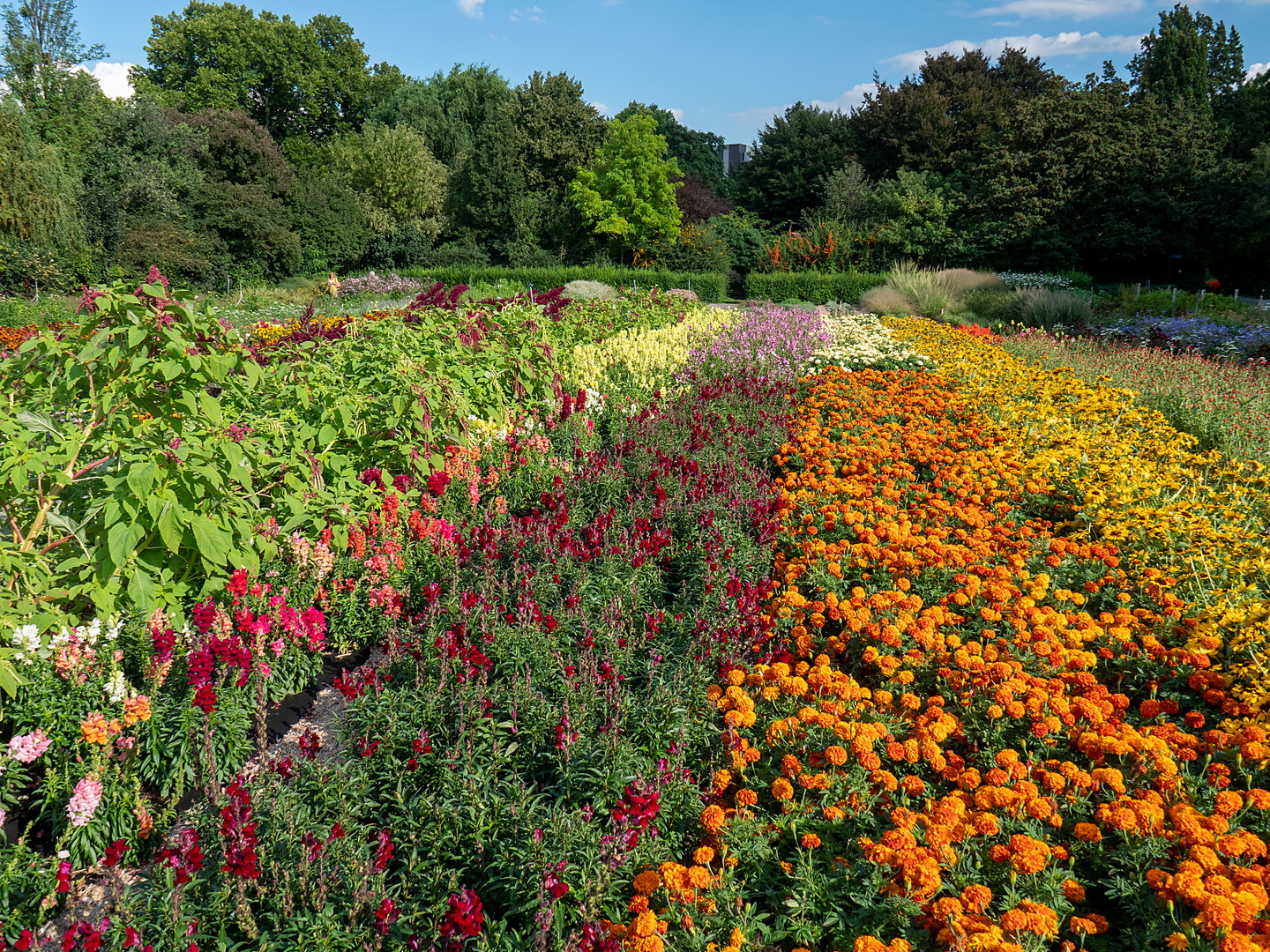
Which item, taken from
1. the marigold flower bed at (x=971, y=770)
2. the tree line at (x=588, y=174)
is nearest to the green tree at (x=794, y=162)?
the tree line at (x=588, y=174)

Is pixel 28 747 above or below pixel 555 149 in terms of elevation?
below

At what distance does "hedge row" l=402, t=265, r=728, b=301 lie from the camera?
2731 centimetres

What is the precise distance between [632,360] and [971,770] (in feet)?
18.0

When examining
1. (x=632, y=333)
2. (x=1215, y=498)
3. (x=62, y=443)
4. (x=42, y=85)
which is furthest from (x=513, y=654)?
(x=42, y=85)

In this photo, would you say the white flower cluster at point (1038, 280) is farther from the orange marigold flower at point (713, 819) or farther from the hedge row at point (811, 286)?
the orange marigold flower at point (713, 819)

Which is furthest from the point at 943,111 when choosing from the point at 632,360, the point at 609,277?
the point at 632,360

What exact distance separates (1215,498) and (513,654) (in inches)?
160

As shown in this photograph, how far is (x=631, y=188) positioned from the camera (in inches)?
1189

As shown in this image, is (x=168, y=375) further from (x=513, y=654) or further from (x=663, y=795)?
(x=663, y=795)

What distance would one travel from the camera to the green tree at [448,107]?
42.9 m

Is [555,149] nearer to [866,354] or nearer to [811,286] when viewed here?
[811,286]

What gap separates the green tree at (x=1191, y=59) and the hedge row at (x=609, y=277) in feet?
87.4

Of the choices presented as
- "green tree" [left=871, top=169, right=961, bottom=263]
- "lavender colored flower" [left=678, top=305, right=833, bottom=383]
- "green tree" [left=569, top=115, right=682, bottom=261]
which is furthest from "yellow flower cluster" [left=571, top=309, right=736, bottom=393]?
"green tree" [left=569, top=115, right=682, bottom=261]

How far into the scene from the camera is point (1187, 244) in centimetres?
2505
